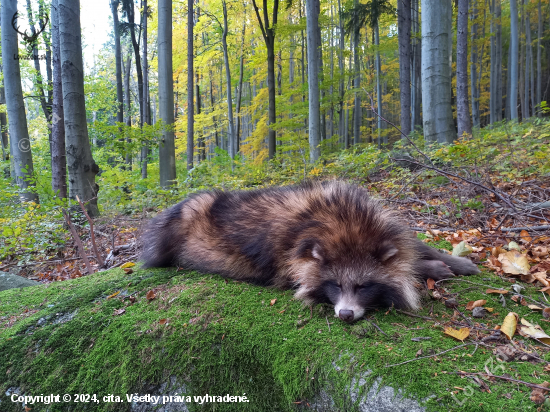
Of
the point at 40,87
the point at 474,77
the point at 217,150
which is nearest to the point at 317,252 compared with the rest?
the point at 217,150

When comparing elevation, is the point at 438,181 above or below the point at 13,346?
above

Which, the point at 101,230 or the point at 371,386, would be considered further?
the point at 101,230

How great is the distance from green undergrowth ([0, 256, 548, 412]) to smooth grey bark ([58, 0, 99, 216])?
491 centimetres

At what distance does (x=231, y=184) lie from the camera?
10.3 m

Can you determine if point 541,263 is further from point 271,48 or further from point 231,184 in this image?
point 271,48

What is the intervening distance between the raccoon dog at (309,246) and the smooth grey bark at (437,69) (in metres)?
6.10

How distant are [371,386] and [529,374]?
0.87 m

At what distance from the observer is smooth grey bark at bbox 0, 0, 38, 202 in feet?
35.5

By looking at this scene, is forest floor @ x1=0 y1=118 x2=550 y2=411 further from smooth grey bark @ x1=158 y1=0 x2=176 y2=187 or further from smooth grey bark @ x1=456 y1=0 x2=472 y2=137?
smooth grey bark @ x1=456 y1=0 x2=472 y2=137

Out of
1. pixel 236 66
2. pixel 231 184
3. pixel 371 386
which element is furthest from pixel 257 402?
pixel 236 66

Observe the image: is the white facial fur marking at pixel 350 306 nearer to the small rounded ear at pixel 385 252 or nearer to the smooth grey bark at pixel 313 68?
the small rounded ear at pixel 385 252

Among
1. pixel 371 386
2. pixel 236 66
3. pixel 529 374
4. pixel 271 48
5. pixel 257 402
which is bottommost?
pixel 257 402

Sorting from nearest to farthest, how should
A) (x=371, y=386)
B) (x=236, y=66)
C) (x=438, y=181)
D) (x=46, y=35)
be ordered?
(x=371, y=386) → (x=438, y=181) → (x=46, y=35) → (x=236, y=66)

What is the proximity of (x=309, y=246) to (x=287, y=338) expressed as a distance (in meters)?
0.85
